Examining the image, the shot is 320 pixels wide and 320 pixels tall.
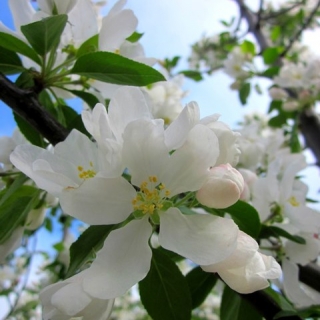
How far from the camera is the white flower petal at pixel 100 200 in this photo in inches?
25.6

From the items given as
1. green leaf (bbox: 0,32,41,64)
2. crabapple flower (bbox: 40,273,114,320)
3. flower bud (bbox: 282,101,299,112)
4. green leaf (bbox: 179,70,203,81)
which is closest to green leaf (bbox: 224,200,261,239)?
crabapple flower (bbox: 40,273,114,320)

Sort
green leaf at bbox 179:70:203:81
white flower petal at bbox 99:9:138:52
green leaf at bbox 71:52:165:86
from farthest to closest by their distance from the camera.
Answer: green leaf at bbox 179:70:203:81, white flower petal at bbox 99:9:138:52, green leaf at bbox 71:52:165:86

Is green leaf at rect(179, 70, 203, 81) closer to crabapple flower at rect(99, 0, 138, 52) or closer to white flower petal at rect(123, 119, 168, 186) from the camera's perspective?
crabapple flower at rect(99, 0, 138, 52)

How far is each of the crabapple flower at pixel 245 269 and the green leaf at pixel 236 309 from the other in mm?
330

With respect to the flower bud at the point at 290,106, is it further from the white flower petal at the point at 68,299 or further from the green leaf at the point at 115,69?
the white flower petal at the point at 68,299

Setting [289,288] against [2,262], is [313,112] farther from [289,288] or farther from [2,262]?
[2,262]

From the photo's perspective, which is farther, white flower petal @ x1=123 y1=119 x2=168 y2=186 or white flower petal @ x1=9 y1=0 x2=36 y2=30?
white flower petal @ x1=9 y1=0 x2=36 y2=30

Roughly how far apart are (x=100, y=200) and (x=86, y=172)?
5.4 inches

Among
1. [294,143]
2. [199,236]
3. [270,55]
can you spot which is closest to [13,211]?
[199,236]

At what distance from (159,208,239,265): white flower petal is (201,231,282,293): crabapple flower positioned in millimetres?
27

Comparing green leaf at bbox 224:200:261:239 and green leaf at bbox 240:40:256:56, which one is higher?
green leaf at bbox 224:200:261:239

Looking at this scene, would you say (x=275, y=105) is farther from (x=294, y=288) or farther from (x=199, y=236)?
(x=199, y=236)

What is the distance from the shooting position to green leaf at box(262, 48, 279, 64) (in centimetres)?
290

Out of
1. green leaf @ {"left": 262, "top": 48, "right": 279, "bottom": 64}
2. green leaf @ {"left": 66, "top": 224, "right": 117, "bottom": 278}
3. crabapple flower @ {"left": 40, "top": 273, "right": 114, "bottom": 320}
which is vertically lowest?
green leaf @ {"left": 262, "top": 48, "right": 279, "bottom": 64}
